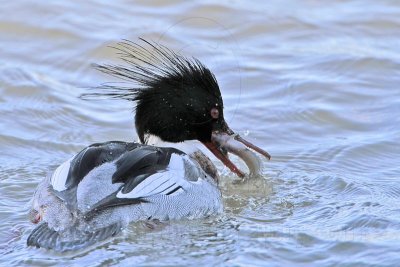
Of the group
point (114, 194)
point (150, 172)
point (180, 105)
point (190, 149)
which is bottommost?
point (114, 194)

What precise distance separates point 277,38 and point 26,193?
462cm

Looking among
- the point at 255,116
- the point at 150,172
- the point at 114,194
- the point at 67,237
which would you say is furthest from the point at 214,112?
the point at 255,116

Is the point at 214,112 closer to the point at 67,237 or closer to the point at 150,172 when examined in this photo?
the point at 150,172

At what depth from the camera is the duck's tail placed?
19.5ft

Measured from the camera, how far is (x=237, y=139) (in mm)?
7457

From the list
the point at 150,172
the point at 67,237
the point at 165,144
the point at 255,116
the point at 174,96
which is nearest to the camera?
the point at 67,237

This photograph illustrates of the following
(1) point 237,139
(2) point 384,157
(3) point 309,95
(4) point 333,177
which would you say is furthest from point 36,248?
(3) point 309,95

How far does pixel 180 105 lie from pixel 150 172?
0.95 m

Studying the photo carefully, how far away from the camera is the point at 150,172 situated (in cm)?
649

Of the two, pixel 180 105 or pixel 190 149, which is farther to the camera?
pixel 190 149

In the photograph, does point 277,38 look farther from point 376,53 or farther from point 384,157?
point 384,157

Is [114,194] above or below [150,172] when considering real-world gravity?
below

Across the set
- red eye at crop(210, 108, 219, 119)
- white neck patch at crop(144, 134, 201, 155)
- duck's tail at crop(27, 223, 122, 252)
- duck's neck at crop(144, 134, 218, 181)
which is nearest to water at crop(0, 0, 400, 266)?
duck's tail at crop(27, 223, 122, 252)

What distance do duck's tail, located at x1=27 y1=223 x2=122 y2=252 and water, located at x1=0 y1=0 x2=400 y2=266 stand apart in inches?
2.5
